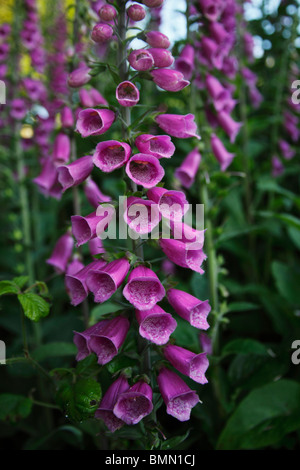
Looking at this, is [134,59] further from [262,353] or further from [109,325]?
[262,353]

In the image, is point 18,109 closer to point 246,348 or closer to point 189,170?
point 189,170

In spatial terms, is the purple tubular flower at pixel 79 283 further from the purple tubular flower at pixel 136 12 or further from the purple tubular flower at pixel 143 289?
the purple tubular flower at pixel 136 12

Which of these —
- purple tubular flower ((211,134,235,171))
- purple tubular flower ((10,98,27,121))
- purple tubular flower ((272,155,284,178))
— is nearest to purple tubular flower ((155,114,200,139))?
purple tubular flower ((211,134,235,171))

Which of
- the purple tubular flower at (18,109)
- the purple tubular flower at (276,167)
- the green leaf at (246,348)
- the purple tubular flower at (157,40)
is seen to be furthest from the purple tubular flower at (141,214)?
the purple tubular flower at (276,167)

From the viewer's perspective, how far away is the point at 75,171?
3.30 ft

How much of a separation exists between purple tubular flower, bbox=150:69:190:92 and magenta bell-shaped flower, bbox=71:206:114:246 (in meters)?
0.35

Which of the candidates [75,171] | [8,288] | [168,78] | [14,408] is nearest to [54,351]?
[14,408]

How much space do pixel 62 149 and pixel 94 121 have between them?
537mm

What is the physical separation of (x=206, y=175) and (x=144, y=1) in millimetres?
853

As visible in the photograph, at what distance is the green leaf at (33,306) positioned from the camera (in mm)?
955

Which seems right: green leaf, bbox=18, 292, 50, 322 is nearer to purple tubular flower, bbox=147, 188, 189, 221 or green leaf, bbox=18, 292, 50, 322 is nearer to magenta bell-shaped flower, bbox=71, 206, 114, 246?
magenta bell-shaped flower, bbox=71, 206, 114, 246

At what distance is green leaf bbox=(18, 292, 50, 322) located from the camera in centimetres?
95
